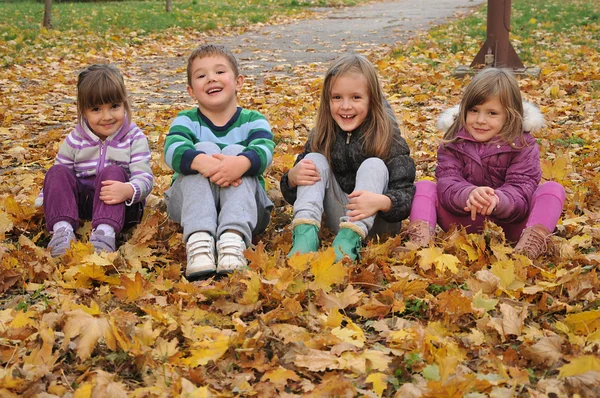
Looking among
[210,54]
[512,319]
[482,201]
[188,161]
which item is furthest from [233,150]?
[512,319]

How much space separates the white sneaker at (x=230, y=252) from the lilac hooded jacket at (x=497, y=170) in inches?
40.6

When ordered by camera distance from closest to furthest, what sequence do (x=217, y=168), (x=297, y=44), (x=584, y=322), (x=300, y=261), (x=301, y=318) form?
(x=584, y=322), (x=301, y=318), (x=300, y=261), (x=217, y=168), (x=297, y=44)

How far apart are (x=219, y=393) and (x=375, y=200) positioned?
1358 millimetres

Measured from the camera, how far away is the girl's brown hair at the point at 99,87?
3.41 meters

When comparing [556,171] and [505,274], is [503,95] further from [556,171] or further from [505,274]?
[556,171]

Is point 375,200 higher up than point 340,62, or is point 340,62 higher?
point 340,62

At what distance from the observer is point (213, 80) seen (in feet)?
11.0

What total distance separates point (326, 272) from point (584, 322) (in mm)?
945

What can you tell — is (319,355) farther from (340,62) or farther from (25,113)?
(25,113)

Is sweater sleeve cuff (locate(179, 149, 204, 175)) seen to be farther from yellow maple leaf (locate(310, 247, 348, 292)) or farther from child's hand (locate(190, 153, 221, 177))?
yellow maple leaf (locate(310, 247, 348, 292))

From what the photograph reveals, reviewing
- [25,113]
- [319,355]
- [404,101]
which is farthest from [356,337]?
[25,113]

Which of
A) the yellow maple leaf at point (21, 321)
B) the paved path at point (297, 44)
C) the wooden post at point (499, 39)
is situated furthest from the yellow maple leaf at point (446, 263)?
the wooden post at point (499, 39)

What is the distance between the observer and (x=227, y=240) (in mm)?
2943

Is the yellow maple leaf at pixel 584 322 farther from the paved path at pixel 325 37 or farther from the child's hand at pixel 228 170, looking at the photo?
the paved path at pixel 325 37
